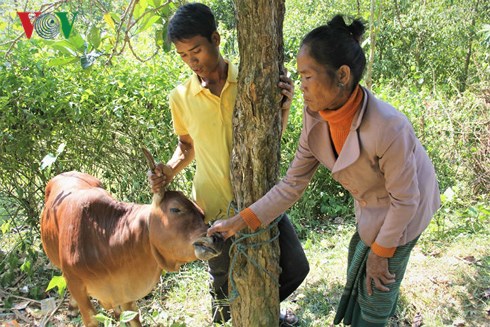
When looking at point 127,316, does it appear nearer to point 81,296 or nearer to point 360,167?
point 81,296

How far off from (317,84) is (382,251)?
2.53 feet

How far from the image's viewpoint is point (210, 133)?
91.9 inches

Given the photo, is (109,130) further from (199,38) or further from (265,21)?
(265,21)

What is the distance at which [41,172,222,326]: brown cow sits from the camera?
7.42ft

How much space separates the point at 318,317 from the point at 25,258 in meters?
2.77

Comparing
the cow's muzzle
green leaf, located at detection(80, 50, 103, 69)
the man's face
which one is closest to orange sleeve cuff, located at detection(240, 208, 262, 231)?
the cow's muzzle

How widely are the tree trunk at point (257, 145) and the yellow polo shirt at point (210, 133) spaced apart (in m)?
0.13

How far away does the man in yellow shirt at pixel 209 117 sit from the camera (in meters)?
2.16

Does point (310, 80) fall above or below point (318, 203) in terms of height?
above

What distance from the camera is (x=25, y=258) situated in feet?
14.1

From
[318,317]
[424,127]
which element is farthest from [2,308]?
[424,127]

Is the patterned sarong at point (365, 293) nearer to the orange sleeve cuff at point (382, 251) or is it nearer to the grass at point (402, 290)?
the orange sleeve cuff at point (382, 251)

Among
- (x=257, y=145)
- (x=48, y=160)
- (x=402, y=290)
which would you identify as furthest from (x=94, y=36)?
(x=402, y=290)

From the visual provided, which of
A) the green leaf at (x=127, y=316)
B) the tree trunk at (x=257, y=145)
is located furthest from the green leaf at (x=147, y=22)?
the green leaf at (x=127, y=316)
